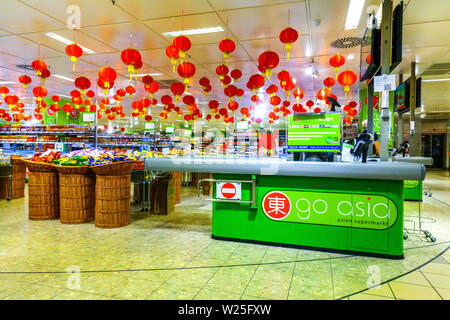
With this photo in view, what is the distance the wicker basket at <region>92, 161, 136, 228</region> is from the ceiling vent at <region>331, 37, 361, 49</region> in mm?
5128

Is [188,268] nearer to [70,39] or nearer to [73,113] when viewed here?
[70,39]

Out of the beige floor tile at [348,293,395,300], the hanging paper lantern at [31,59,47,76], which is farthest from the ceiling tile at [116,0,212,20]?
the beige floor tile at [348,293,395,300]

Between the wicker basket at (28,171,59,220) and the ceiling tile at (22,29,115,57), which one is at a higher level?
the ceiling tile at (22,29,115,57)

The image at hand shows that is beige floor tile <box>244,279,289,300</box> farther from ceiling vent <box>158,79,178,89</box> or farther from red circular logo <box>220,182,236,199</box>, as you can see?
ceiling vent <box>158,79,178,89</box>

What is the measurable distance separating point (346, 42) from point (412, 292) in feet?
18.0

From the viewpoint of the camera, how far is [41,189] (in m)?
4.45

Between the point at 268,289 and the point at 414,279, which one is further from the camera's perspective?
the point at 414,279

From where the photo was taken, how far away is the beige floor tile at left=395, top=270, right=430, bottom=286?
2416 millimetres

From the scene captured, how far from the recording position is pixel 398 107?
7.71 m

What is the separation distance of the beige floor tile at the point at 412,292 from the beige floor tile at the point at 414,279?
69 mm

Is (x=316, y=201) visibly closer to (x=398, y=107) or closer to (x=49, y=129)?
(x=398, y=107)

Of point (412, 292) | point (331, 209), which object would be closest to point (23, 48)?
point (331, 209)

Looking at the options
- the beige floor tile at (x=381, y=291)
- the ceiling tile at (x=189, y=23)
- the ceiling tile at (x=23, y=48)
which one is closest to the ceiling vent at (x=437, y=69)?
the ceiling tile at (x=189, y=23)
